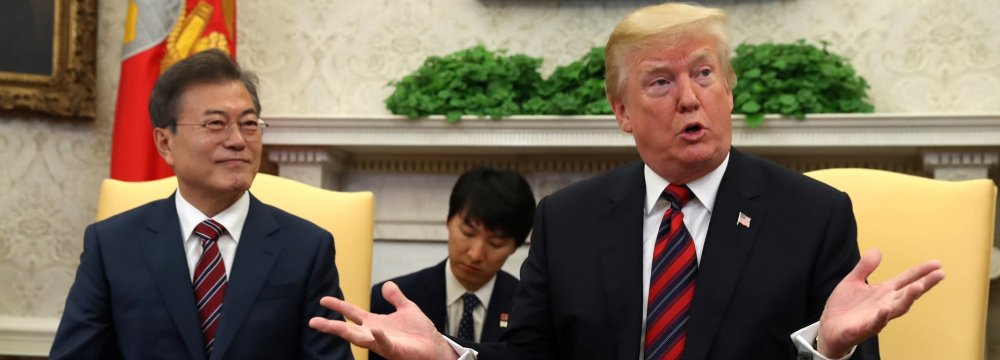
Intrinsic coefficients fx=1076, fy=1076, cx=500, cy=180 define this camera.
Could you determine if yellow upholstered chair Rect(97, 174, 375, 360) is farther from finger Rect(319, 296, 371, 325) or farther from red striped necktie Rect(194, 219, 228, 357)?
finger Rect(319, 296, 371, 325)

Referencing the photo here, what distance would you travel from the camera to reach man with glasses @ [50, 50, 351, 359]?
2.10 m

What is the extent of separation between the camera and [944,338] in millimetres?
2086

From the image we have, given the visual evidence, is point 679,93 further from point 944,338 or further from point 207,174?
point 207,174

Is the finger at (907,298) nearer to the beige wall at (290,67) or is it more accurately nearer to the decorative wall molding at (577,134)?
the decorative wall molding at (577,134)

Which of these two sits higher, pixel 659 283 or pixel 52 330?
pixel 659 283

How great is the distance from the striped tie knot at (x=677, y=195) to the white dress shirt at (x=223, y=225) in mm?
907

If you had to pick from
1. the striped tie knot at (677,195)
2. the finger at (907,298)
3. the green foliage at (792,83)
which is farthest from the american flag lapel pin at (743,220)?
the green foliage at (792,83)

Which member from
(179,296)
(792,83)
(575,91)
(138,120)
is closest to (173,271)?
(179,296)

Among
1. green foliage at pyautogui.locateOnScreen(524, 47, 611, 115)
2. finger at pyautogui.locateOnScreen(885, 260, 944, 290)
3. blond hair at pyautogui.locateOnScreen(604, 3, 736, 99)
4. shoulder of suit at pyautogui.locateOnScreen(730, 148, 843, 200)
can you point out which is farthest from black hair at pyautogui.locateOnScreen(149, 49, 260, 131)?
green foliage at pyautogui.locateOnScreen(524, 47, 611, 115)

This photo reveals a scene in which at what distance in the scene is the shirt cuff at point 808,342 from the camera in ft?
5.24

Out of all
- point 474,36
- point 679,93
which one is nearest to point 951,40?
point 474,36

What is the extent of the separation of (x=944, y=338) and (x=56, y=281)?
368cm

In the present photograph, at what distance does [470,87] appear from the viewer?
412 cm

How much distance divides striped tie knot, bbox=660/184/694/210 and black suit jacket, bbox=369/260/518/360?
4.68 ft
